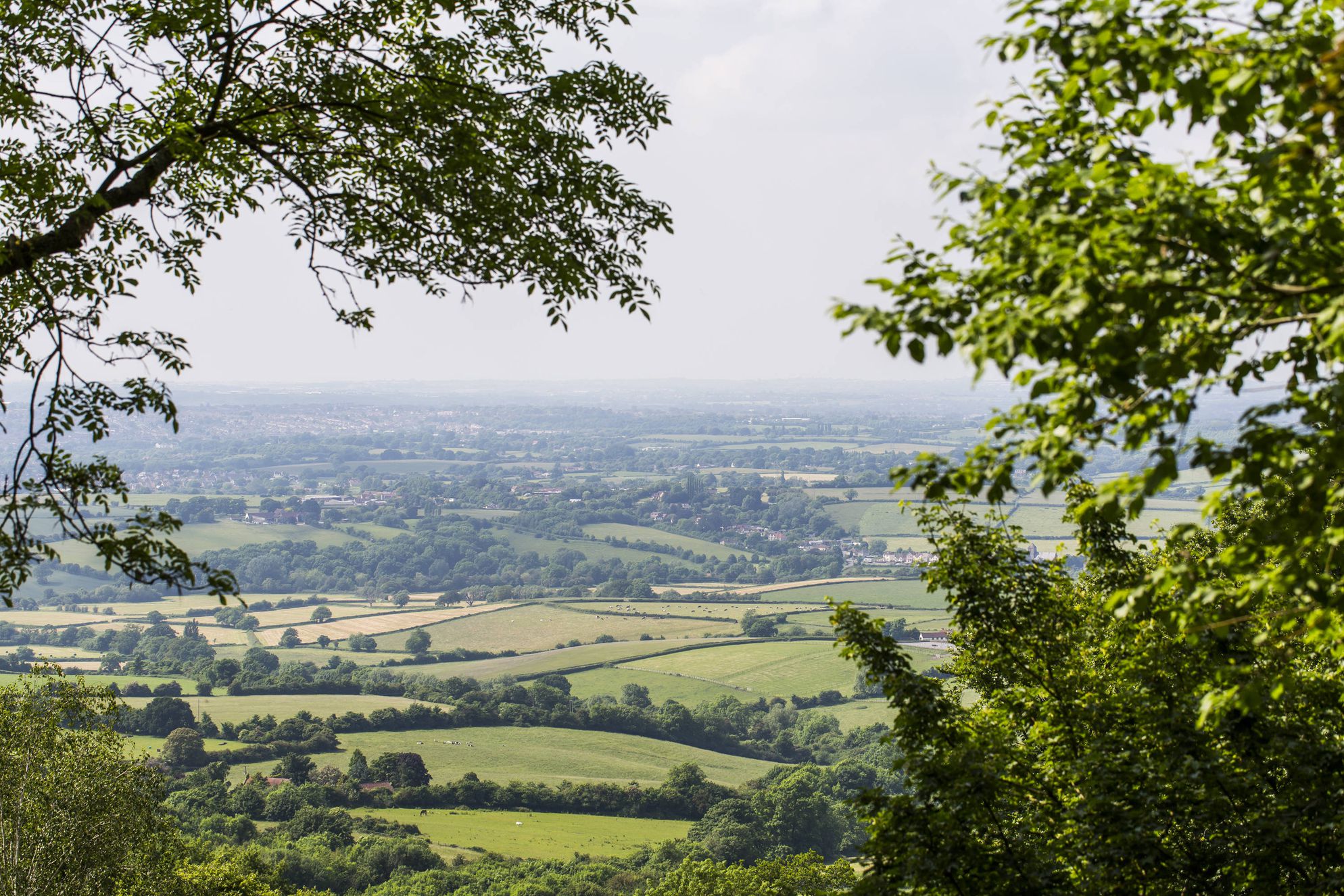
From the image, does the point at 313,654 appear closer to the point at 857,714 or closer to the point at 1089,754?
the point at 857,714

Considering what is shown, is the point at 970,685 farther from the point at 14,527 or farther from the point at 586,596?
the point at 586,596

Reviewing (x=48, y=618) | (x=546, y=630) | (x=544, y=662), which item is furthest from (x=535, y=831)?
(x=48, y=618)

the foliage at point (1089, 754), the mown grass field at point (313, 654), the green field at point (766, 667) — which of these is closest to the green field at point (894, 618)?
the green field at point (766, 667)

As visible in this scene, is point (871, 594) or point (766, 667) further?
point (871, 594)

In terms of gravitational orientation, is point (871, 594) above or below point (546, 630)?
above

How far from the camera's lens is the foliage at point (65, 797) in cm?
1923

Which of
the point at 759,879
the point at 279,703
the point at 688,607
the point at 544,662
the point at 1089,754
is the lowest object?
the point at 688,607

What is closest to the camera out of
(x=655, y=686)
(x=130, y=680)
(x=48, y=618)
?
(x=130, y=680)

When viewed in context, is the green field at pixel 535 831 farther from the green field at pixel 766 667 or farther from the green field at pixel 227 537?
the green field at pixel 227 537

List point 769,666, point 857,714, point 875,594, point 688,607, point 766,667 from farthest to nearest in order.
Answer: point 688,607 → point 875,594 → point 769,666 → point 766,667 → point 857,714

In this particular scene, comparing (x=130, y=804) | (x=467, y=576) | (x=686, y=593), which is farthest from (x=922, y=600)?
(x=130, y=804)

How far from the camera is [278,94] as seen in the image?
10031mm

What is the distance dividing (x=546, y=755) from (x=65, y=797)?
224 ft

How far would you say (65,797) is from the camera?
20047 mm
